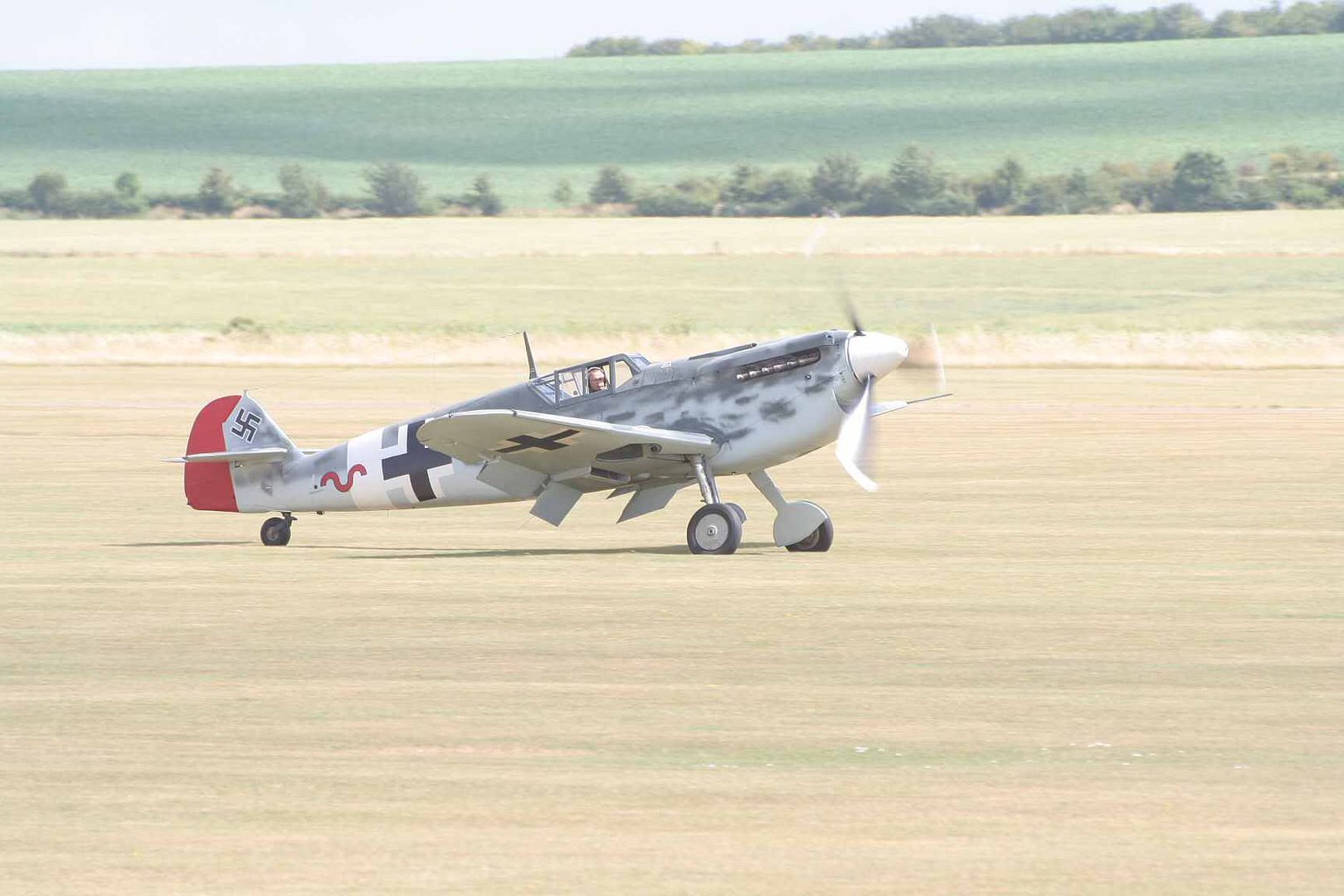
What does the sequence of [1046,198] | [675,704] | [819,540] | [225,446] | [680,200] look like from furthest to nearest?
[680,200], [1046,198], [225,446], [819,540], [675,704]

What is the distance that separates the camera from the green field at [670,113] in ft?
370

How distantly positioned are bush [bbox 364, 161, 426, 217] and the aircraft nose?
89500 millimetres

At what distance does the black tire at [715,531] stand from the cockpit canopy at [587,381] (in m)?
1.40

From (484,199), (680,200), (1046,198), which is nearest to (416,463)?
(1046,198)

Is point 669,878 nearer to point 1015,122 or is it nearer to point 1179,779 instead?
point 1179,779

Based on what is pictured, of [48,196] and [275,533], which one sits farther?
[48,196]

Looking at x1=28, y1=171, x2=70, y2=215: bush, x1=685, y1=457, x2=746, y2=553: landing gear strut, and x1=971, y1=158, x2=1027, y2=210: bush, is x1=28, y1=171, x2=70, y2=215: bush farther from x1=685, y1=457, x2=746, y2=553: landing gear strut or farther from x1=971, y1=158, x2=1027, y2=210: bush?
x1=685, y1=457, x2=746, y2=553: landing gear strut

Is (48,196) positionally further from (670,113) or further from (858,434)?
(858,434)

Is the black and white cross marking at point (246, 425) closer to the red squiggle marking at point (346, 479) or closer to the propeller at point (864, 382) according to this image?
the red squiggle marking at point (346, 479)

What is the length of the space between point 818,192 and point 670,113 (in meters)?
27.1

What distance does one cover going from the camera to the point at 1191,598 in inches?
556

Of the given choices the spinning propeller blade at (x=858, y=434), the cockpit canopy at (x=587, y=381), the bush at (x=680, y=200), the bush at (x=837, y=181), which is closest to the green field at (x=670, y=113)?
the bush at (x=680, y=200)

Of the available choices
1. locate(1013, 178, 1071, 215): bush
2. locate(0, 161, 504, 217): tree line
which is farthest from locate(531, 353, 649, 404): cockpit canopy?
locate(0, 161, 504, 217): tree line

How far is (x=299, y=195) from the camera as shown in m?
106
